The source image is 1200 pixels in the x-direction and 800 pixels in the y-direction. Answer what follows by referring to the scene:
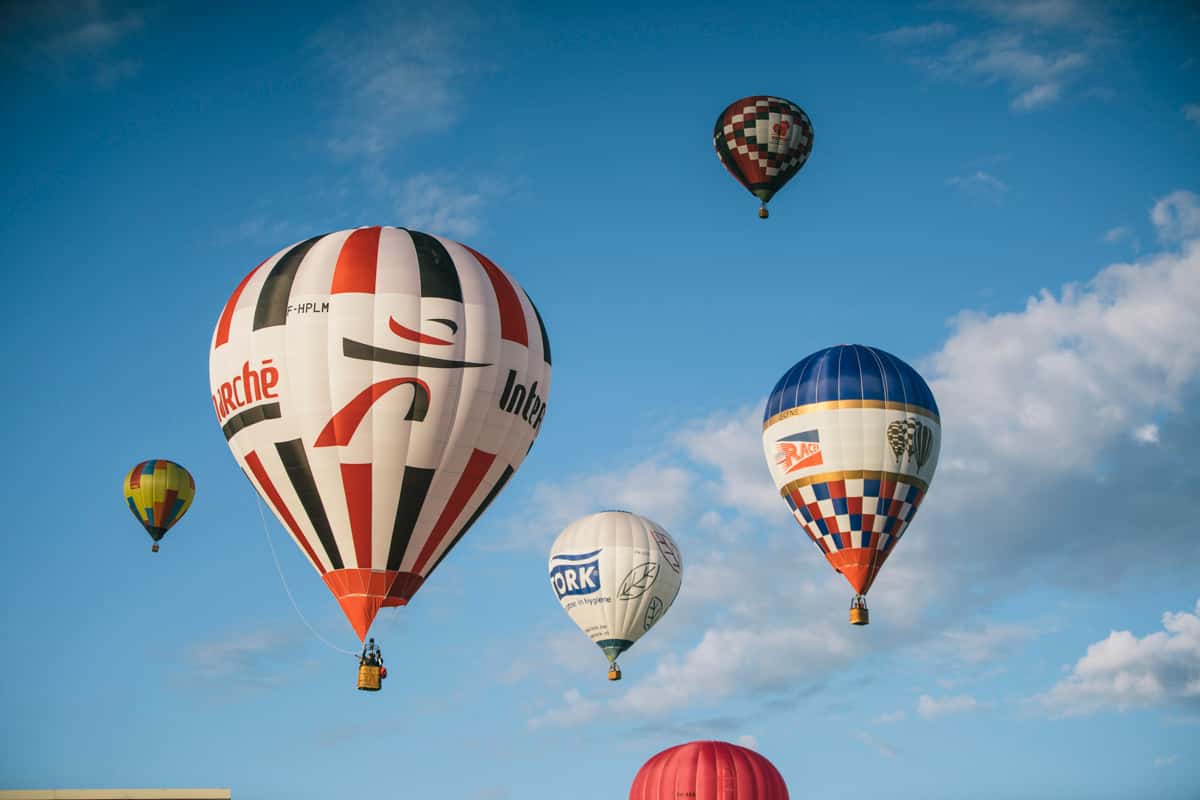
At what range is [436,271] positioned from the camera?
28.0 m

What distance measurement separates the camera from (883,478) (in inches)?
1401

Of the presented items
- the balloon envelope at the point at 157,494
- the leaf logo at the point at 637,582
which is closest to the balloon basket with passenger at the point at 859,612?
the leaf logo at the point at 637,582

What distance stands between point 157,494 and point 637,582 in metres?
14.2

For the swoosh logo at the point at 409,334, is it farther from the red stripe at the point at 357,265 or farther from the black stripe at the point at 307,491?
the black stripe at the point at 307,491

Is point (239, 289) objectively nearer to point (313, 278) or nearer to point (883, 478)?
point (313, 278)

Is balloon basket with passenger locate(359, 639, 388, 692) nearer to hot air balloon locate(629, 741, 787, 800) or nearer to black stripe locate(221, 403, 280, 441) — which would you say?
black stripe locate(221, 403, 280, 441)

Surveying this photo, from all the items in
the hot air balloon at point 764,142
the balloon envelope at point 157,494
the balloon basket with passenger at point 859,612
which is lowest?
the balloon basket with passenger at point 859,612

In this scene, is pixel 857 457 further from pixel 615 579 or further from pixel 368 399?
pixel 368 399

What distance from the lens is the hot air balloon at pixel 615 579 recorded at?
43.2 m

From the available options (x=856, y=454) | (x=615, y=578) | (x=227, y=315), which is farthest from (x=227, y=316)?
(x=615, y=578)

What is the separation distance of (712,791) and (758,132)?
1519 cm

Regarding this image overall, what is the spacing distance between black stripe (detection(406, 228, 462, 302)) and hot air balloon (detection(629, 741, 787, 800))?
1417 centimetres

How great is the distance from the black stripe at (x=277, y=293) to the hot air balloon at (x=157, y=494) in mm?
20851

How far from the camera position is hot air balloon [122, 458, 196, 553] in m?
47.5
